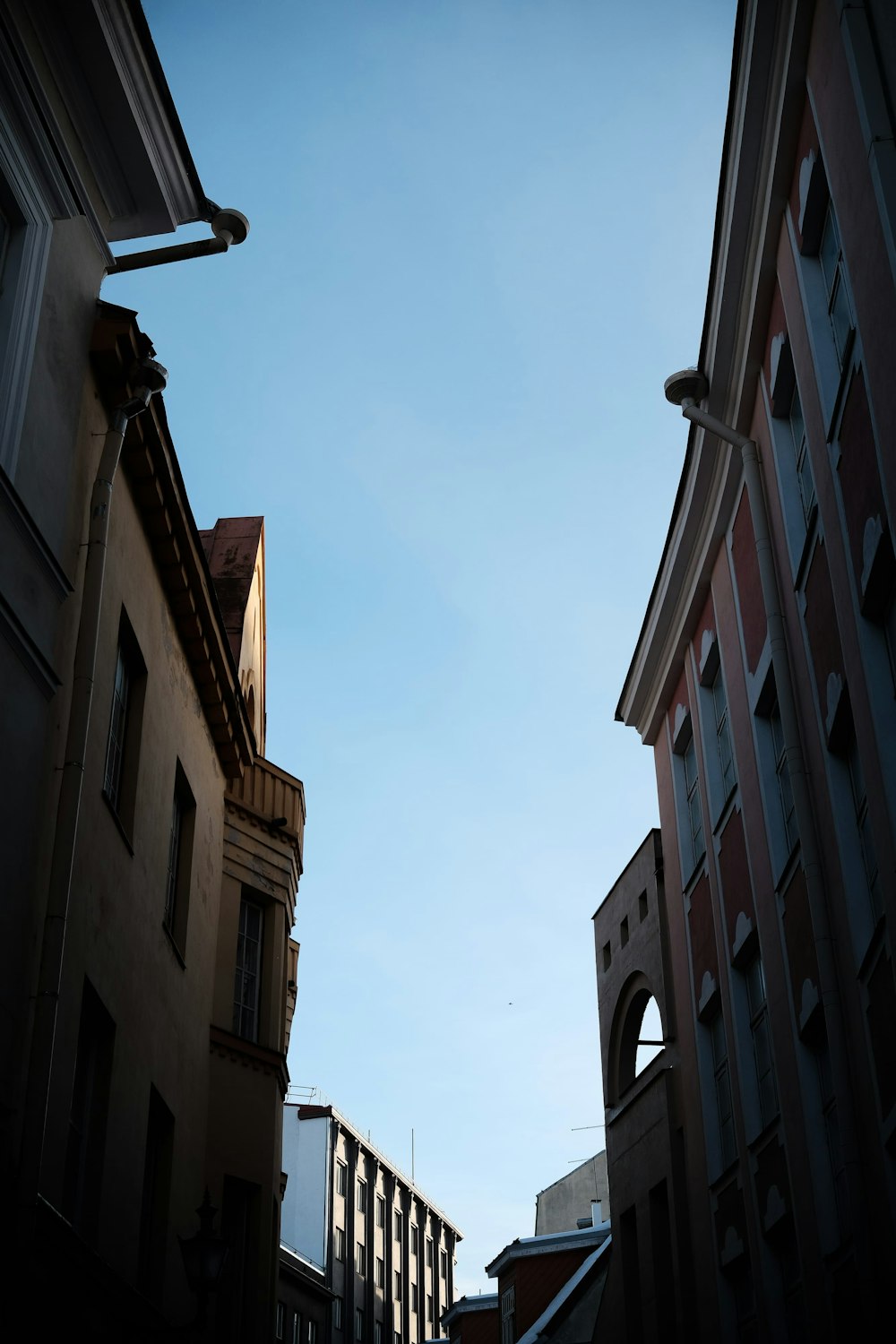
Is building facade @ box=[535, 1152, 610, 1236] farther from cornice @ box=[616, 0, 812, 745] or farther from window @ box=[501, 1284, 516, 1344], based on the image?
cornice @ box=[616, 0, 812, 745]

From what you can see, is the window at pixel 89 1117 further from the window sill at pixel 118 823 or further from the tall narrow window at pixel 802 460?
the tall narrow window at pixel 802 460

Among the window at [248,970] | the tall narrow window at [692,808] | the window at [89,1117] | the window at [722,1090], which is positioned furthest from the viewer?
the tall narrow window at [692,808]

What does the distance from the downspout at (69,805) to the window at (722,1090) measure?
961cm

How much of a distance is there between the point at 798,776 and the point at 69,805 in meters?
6.39

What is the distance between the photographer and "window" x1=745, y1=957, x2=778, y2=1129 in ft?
48.9

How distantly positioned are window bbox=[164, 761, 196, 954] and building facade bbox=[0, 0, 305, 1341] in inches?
0.9

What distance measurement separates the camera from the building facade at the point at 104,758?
30.6ft

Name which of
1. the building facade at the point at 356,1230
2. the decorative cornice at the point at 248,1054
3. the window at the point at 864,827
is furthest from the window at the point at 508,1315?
the window at the point at 864,827

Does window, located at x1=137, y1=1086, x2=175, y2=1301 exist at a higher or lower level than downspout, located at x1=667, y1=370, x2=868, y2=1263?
lower

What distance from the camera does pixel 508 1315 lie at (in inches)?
1421

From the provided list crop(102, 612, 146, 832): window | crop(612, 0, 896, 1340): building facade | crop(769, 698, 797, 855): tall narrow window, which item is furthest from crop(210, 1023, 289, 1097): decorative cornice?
crop(769, 698, 797, 855): tall narrow window

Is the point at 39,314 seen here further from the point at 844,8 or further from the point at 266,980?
the point at 266,980

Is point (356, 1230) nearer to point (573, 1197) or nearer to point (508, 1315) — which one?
point (573, 1197)

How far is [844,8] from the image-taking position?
33.3ft
